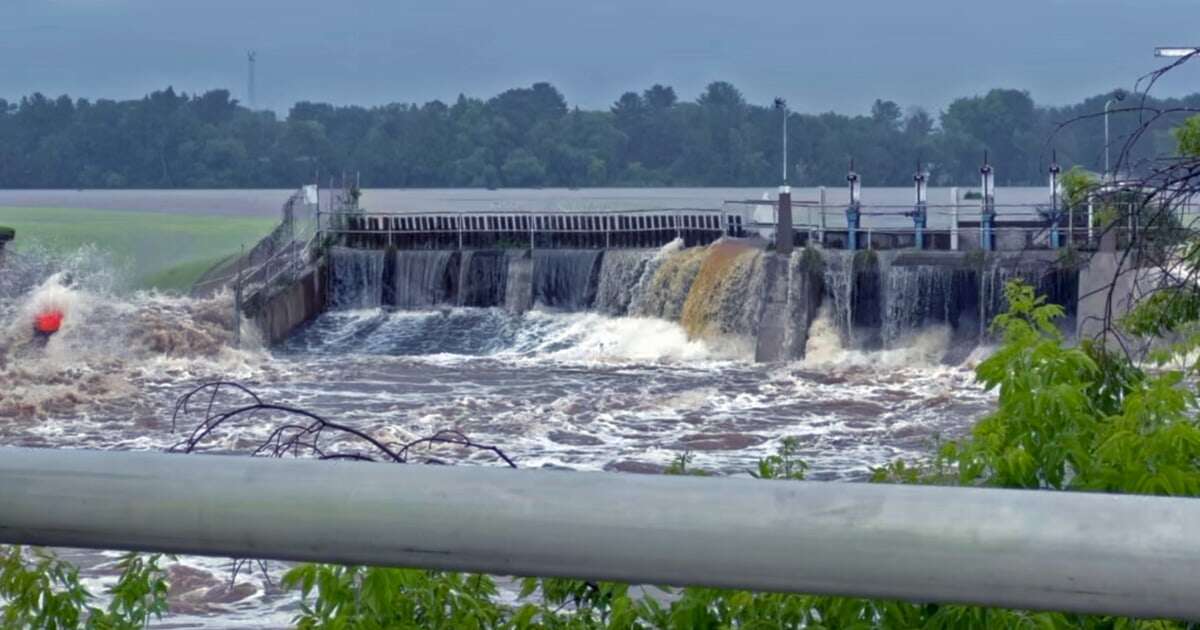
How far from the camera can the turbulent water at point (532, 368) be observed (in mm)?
23734

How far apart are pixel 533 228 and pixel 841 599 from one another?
34.9 metres

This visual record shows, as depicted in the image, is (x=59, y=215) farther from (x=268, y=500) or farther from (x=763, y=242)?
(x=268, y=500)

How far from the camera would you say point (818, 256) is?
104 ft

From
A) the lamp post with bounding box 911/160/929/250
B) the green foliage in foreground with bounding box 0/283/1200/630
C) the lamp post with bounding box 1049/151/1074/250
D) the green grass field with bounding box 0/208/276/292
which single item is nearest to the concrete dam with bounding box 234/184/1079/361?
the lamp post with bounding box 911/160/929/250

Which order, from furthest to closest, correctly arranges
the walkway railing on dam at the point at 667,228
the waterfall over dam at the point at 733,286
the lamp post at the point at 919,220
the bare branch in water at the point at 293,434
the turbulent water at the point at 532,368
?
1. the walkway railing on dam at the point at 667,228
2. the lamp post at the point at 919,220
3. the waterfall over dam at the point at 733,286
4. the turbulent water at the point at 532,368
5. the bare branch in water at the point at 293,434

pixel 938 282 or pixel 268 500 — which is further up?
pixel 268 500

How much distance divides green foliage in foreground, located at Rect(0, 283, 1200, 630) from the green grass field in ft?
128

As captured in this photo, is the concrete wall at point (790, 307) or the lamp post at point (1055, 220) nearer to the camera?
the lamp post at point (1055, 220)

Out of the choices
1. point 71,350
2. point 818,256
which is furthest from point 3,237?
point 818,256

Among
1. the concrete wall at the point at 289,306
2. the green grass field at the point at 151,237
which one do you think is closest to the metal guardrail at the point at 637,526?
the concrete wall at the point at 289,306

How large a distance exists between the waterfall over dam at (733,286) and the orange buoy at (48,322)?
6.20 metres

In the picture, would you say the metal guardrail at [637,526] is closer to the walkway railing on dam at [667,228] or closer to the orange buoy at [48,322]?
the walkway railing on dam at [667,228]

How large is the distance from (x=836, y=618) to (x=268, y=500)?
2.00 metres

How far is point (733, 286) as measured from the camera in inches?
1268
